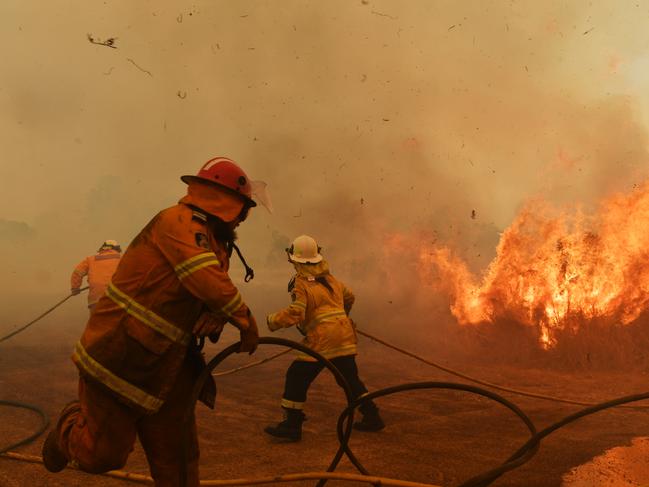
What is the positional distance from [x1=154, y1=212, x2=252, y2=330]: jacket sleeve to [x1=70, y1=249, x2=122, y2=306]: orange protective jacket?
6637 mm

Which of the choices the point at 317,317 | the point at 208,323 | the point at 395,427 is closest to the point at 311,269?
the point at 317,317

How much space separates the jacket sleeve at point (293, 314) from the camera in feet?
14.5

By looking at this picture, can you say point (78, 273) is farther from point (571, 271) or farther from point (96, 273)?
point (571, 271)

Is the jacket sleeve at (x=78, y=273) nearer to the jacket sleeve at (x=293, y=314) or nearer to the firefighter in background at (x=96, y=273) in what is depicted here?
the firefighter in background at (x=96, y=273)

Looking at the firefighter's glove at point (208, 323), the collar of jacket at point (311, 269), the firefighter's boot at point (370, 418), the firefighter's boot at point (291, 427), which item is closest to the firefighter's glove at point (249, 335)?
the firefighter's glove at point (208, 323)

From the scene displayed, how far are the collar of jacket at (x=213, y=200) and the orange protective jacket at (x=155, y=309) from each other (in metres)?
0.09

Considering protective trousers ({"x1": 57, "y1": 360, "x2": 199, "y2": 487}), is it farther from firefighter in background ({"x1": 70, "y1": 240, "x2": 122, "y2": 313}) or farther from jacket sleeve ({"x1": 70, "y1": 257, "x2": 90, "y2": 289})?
jacket sleeve ({"x1": 70, "y1": 257, "x2": 90, "y2": 289})

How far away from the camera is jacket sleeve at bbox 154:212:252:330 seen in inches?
90.0

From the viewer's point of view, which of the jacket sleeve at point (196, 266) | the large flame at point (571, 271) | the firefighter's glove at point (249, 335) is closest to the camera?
the jacket sleeve at point (196, 266)

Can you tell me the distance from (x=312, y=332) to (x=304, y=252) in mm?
827

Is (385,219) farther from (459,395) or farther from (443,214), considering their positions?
(459,395)

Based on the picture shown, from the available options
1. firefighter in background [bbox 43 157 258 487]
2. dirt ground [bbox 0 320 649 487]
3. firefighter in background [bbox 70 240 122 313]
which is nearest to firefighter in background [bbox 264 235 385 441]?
dirt ground [bbox 0 320 649 487]

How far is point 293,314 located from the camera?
14.9 feet

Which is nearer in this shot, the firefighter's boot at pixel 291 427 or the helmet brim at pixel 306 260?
the firefighter's boot at pixel 291 427
